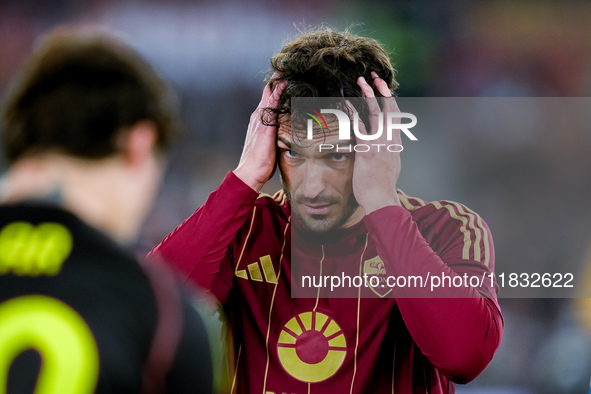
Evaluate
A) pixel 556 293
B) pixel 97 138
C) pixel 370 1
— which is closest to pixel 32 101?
pixel 97 138

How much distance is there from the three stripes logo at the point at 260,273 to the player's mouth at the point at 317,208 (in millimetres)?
164

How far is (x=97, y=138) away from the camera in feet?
2.81

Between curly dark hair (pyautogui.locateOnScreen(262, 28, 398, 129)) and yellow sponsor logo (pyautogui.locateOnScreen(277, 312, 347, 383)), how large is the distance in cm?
50

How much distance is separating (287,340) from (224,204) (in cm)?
36

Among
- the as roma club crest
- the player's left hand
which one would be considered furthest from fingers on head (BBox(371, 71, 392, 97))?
the as roma club crest

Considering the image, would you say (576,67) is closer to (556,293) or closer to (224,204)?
(556,293)

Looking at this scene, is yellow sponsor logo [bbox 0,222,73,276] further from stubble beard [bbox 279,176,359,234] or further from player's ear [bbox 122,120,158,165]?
stubble beard [bbox 279,176,359,234]

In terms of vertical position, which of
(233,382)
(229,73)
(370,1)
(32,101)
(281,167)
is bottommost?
(233,382)

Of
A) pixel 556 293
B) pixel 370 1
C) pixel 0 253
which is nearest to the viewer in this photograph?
pixel 0 253

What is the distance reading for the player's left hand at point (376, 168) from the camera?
4.51 feet

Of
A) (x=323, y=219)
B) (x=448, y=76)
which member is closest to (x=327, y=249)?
(x=323, y=219)

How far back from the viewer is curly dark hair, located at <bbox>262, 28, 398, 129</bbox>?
1.47 m

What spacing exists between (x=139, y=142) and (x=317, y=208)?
2.25 feet

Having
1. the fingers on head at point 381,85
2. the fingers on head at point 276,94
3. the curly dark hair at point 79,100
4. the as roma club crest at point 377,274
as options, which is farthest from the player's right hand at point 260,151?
the curly dark hair at point 79,100
